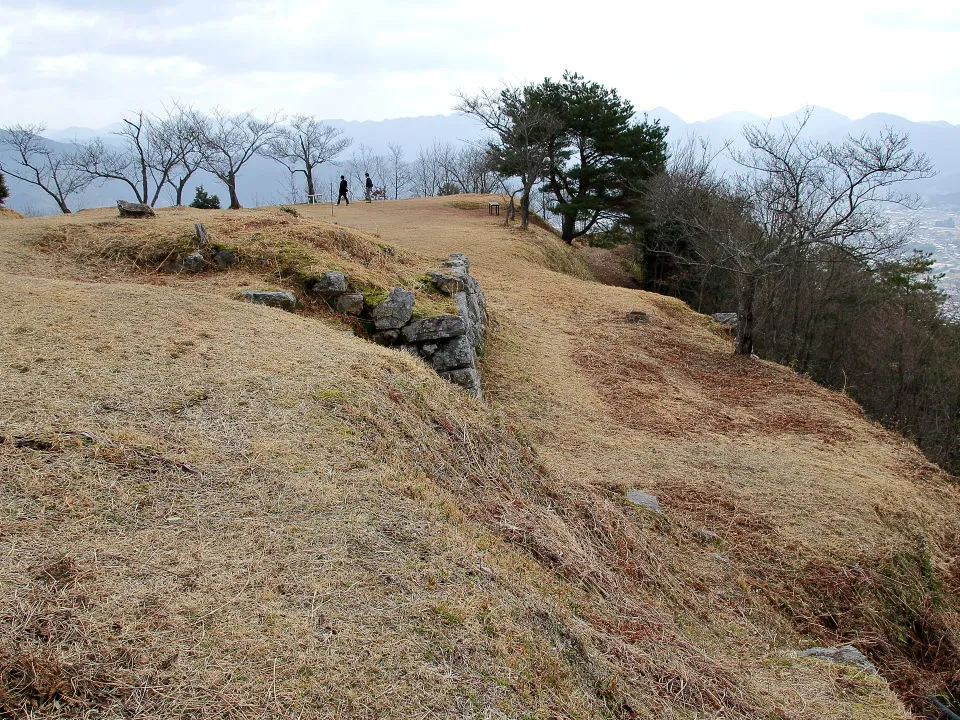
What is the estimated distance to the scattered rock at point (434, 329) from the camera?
10.5 meters

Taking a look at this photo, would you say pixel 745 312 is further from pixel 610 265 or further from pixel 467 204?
pixel 467 204

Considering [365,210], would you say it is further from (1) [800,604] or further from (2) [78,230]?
(1) [800,604]

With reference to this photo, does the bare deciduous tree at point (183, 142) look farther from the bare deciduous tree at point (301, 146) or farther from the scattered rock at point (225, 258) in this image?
the scattered rock at point (225, 258)

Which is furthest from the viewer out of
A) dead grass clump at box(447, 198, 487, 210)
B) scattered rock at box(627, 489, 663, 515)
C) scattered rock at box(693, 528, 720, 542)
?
dead grass clump at box(447, 198, 487, 210)

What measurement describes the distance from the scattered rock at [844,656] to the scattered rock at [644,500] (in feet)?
7.48

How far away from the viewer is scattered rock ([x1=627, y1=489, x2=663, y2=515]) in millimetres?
7668

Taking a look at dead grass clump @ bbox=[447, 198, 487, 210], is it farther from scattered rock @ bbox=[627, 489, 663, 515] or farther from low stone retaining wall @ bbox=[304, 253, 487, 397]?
scattered rock @ bbox=[627, 489, 663, 515]

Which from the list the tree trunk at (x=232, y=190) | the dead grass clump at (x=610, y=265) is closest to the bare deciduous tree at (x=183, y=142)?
the tree trunk at (x=232, y=190)

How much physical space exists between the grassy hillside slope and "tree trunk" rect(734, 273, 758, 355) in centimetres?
376

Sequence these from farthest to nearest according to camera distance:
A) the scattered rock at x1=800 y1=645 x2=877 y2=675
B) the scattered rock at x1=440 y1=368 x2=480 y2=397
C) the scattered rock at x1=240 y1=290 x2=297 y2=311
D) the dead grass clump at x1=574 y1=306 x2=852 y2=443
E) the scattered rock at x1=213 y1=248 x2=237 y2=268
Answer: the scattered rock at x1=213 y1=248 x2=237 y2=268 < the dead grass clump at x1=574 y1=306 x2=852 y2=443 < the scattered rock at x1=440 y1=368 x2=480 y2=397 < the scattered rock at x1=240 y1=290 x2=297 y2=311 < the scattered rock at x1=800 y1=645 x2=877 y2=675

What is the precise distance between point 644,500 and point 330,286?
650 centimetres

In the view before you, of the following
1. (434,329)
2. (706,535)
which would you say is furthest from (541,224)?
(706,535)

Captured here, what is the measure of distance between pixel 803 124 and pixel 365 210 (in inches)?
825

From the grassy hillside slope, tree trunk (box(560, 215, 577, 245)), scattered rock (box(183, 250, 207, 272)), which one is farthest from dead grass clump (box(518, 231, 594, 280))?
scattered rock (box(183, 250, 207, 272))
